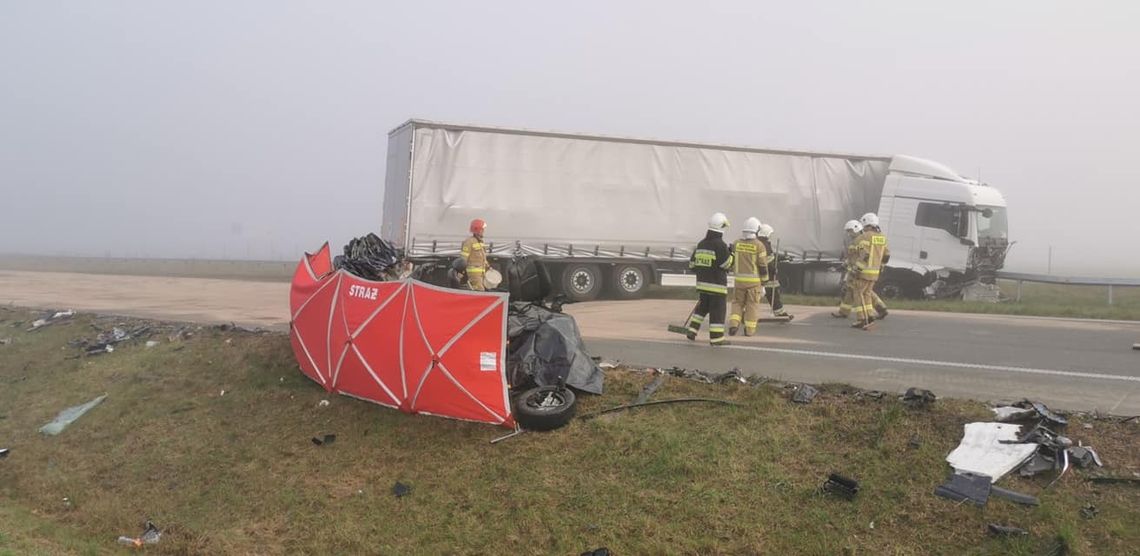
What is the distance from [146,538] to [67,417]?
3.79 metres

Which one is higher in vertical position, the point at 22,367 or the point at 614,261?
the point at 614,261

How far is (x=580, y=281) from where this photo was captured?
17594 mm

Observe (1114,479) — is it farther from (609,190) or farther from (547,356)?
(609,190)

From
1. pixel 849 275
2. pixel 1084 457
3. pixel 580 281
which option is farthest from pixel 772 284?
pixel 1084 457

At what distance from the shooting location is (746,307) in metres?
10.6

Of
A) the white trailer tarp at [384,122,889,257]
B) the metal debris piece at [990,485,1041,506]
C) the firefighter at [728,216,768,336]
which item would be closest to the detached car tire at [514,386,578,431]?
the metal debris piece at [990,485,1041,506]

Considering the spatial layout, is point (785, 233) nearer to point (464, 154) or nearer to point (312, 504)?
point (464, 154)

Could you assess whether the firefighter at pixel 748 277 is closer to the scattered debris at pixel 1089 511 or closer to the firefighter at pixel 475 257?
the firefighter at pixel 475 257

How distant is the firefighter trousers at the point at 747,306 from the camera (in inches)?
409

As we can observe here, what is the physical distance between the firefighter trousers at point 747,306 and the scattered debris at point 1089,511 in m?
6.12

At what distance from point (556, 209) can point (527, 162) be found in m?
1.27

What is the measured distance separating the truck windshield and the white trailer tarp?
8.67ft

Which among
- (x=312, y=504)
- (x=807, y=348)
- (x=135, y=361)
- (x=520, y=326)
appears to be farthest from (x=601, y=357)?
(x=135, y=361)

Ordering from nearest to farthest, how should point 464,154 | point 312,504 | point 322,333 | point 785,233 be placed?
point 312,504 → point 322,333 → point 464,154 → point 785,233
